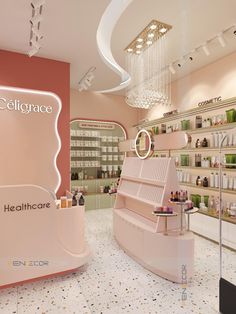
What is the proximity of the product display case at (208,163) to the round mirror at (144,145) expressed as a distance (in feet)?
1.21

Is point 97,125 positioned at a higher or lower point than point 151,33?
lower

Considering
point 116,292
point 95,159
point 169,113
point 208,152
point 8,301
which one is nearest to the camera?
point 8,301

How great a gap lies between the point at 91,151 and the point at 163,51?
11.2ft

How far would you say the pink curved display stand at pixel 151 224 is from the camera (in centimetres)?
262

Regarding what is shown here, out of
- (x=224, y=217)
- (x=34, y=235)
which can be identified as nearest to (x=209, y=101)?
(x=224, y=217)

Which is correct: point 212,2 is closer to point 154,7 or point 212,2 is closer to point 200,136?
point 154,7

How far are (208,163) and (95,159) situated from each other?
3.26 meters

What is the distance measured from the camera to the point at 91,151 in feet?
21.3

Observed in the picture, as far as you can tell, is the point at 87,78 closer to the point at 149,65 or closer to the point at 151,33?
the point at 149,65

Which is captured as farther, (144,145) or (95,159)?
(95,159)

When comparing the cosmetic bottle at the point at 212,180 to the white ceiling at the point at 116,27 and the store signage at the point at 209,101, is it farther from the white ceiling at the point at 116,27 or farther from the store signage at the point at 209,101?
the white ceiling at the point at 116,27

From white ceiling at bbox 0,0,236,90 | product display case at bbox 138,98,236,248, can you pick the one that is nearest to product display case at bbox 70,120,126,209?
product display case at bbox 138,98,236,248

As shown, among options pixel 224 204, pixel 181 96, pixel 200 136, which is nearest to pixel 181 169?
pixel 200 136

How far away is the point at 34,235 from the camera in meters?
2.62
